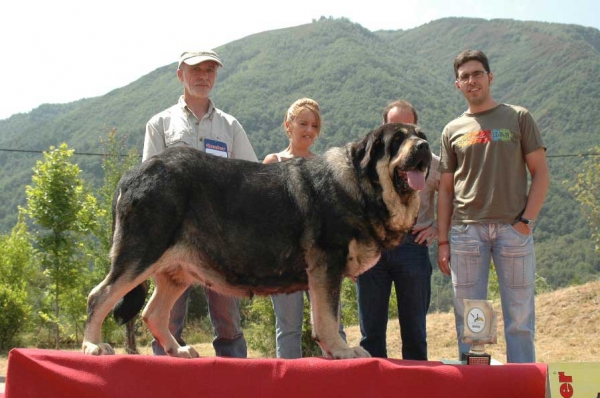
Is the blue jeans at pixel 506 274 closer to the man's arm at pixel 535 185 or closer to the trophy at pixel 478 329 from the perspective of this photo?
the man's arm at pixel 535 185

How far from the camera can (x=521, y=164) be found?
561cm

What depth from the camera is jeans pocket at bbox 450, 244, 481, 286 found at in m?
5.56

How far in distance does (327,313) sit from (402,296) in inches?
63.8

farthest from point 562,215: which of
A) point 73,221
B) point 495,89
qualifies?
point 495,89

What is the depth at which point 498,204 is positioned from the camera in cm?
553

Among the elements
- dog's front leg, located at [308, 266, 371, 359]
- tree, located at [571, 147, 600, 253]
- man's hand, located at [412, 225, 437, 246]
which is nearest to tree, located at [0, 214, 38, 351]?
man's hand, located at [412, 225, 437, 246]

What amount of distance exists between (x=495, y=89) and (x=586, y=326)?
130 metres

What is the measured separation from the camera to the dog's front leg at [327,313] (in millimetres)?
4625

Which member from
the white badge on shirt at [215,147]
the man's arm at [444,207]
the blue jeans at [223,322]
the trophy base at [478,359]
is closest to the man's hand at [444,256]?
the man's arm at [444,207]

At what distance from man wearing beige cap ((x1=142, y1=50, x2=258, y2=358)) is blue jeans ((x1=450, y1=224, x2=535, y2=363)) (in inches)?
85.3

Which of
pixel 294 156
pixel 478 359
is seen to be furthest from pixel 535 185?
pixel 294 156

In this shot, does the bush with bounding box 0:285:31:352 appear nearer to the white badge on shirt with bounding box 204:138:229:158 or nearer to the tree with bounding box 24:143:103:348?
the tree with bounding box 24:143:103:348

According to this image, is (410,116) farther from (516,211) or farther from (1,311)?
(1,311)

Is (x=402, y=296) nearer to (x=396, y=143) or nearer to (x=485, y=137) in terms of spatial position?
(x=485, y=137)
